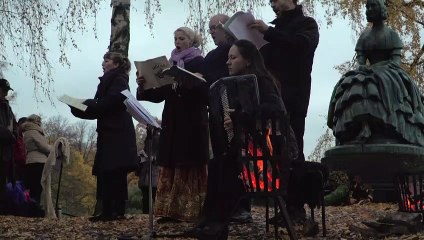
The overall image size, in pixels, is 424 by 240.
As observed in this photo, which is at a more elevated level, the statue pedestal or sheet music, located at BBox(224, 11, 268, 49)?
sheet music, located at BBox(224, 11, 268, 49)

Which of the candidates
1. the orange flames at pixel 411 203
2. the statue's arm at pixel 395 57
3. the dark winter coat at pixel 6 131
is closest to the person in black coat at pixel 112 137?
the dark winter coat at pixel 6 131

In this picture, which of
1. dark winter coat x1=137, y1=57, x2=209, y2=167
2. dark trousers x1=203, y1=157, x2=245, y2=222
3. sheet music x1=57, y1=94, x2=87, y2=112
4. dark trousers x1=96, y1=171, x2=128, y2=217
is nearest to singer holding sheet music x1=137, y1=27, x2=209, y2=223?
dark winter coat x1=137, y1=57, x2=209, y2=167

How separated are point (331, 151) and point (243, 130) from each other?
2039mm

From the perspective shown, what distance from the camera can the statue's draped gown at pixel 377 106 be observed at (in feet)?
18.9

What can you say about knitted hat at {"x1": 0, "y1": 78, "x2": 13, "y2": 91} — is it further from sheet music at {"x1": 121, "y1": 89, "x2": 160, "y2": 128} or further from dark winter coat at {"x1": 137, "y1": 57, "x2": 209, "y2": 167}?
sheet music at {"x1": 121, "y1": 89, "x2": 160, "y2": 128}

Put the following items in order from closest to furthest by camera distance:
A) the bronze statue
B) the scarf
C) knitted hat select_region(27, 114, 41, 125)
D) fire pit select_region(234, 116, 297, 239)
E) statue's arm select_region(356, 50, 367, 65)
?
fire pit select_region(234, 116, 297, 239) < the bronze statue < the scarf < statue's arm select_region(356, 50, 367, 65) < knitted hat select_region(27, 114, 41, 125)

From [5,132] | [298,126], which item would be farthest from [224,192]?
[5,132]

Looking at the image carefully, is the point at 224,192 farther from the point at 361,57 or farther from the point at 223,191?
the point at 361,57

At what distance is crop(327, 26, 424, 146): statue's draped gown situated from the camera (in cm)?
577

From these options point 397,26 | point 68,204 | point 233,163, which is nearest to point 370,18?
point 233,163

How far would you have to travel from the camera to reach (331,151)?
231 inches

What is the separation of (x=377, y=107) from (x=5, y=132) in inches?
182

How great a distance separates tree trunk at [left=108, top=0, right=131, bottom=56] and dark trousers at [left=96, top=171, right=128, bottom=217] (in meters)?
2.71

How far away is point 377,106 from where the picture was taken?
578 cm
